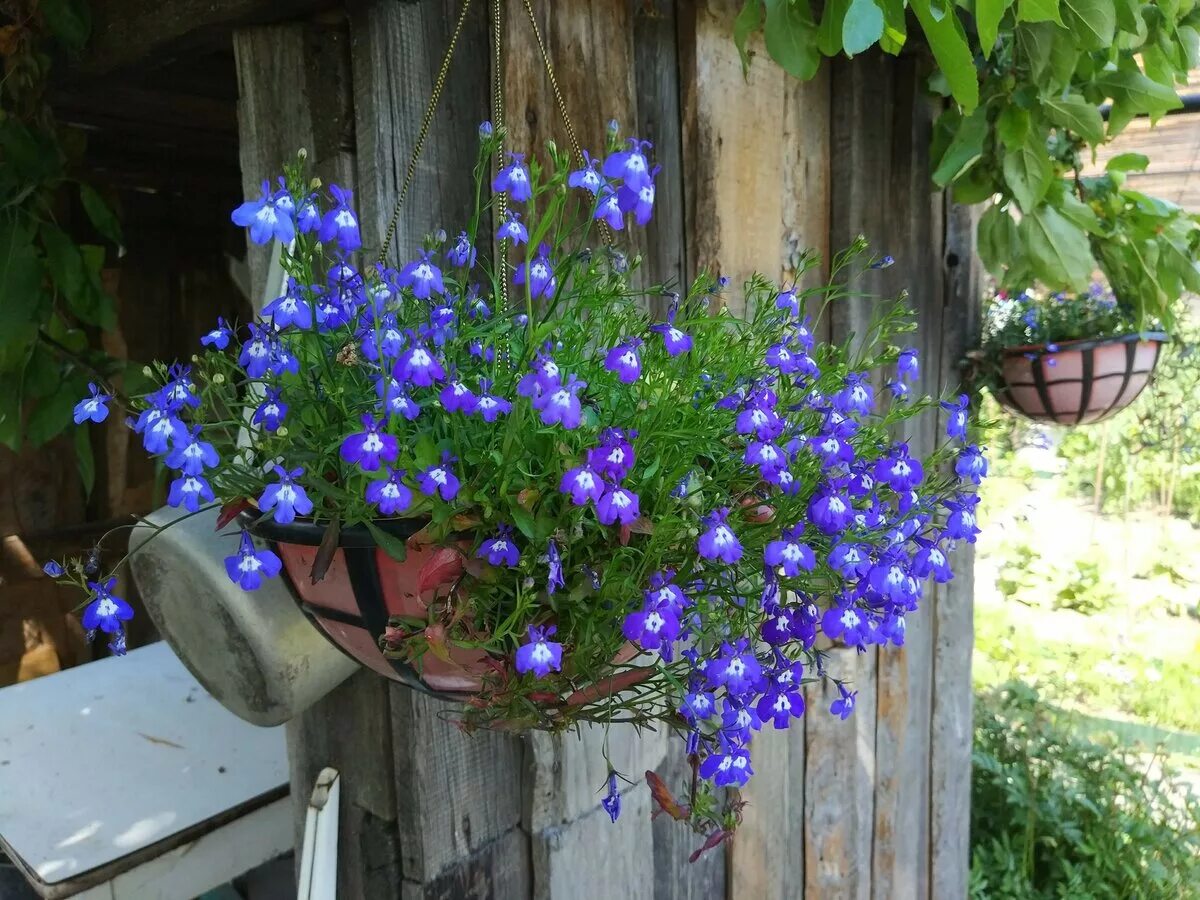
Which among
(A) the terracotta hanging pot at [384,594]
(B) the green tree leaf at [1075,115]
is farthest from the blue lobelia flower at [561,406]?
(B) the green tree leaf at [1075,115]

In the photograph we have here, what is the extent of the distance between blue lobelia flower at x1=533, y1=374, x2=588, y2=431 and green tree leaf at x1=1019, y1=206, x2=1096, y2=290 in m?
1.35

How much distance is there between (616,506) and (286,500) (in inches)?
8.3

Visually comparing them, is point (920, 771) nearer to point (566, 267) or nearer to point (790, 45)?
point (790, 45)

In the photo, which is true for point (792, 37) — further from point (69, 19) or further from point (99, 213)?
point (99, 213)

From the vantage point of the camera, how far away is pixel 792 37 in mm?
1104

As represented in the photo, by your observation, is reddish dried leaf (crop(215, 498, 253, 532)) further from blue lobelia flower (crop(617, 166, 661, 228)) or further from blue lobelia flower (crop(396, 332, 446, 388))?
blue lobelia flower (crop(617, 166, 661, 228))

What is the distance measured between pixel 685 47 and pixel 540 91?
0.99ft

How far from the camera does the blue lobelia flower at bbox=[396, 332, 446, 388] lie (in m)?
0.60

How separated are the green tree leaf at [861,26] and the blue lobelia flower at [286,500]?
0.57m

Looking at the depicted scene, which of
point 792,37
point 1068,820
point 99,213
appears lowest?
point 1068,820

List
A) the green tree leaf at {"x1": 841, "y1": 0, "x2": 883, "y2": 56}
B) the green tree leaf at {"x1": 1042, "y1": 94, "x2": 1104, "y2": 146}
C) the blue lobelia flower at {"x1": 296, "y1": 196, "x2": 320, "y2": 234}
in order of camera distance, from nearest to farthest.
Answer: the blue lobelia flower at {"x1": 296, "y1": 196, "x2": 320, "y2": 234}
the green tree leaf at {"x1": 841, "y1": 0, "x2": 883, "y2": 56}
the green tree leaf at {"x1": 1042, "y1": 94, "x2": 1104, "y2": 146}

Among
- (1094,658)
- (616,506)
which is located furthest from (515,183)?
(1094,658)

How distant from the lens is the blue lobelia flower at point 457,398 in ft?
2.03

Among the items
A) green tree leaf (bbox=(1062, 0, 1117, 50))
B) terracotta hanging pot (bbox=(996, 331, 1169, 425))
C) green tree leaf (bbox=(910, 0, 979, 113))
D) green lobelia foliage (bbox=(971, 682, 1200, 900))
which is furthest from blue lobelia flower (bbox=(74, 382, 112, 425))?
green lobelia foliage (bbox=(971, 682, 1200, 900))
